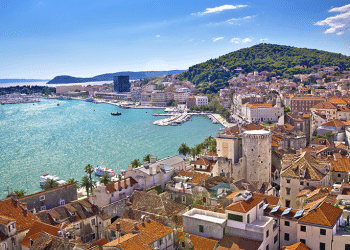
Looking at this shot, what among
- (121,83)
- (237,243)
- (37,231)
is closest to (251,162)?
(237,243)

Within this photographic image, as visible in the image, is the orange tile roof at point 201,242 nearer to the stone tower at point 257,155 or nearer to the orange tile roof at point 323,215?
the orange tile roof at point 323,215

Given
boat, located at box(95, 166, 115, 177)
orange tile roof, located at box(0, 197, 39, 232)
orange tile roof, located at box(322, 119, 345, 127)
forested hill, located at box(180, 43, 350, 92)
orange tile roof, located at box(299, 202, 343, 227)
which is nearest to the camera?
orange tile roof, located at box(299, 202, 343, 227)

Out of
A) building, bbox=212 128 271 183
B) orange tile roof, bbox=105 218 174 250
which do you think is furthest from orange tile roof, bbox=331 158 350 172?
orange tile roof, bbox=105 218 174 250

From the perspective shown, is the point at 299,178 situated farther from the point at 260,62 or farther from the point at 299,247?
the point at 260,62

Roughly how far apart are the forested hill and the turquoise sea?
53243 millimetres

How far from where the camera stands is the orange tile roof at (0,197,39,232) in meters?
12.2

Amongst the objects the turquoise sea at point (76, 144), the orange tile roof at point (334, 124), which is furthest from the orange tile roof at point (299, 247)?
the turquoise sea at point (76, 144)

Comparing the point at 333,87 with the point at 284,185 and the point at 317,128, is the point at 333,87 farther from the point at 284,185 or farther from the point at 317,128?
the point at 284,185

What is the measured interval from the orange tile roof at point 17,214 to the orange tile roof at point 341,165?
Result: 611 inches

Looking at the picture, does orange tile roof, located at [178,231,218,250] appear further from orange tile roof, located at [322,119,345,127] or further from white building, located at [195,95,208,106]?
white building, located at [195,95,208,106]

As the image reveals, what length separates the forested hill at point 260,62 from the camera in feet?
394

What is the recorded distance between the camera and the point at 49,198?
15.6m

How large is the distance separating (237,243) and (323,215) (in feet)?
9.28

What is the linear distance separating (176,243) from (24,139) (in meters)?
52.3
